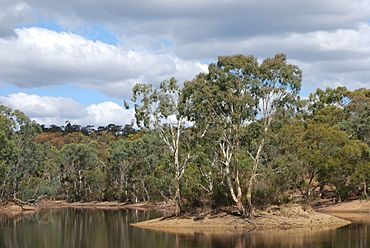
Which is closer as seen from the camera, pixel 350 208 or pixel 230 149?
pixel 230 149

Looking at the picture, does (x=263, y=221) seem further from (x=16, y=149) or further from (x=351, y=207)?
(x=16, y=149)

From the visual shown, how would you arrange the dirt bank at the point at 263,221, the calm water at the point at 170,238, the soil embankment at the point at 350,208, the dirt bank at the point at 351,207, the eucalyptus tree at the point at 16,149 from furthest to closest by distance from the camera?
the eucalyptus tree at the point at 16,149
the dirt bank at the point at 351,207
the soil embankment at the point at 350,208
the dirt bank at the point at 263,221
the calm water at the point at 170,238

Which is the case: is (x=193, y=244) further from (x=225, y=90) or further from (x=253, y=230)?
(x=225, y=90)

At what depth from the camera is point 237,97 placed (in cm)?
5684

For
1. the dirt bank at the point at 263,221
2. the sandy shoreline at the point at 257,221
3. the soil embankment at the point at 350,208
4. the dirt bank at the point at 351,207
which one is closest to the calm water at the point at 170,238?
the sandy shoreline at the point at 257,221

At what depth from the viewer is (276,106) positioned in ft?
191

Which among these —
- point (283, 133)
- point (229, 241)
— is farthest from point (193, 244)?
point (283, 133)

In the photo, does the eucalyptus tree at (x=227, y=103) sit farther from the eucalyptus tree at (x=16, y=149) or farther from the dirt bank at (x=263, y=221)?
the eucalyptus tree at (x=16, y=149)

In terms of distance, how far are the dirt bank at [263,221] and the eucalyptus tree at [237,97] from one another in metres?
1.76

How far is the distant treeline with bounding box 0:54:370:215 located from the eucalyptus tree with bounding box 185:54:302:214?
0.10 meters

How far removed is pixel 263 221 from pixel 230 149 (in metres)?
8.14

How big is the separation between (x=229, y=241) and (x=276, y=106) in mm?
18524

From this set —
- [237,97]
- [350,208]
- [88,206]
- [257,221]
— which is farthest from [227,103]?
[88,206]

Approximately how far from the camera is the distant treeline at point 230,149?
5738 centimetres
